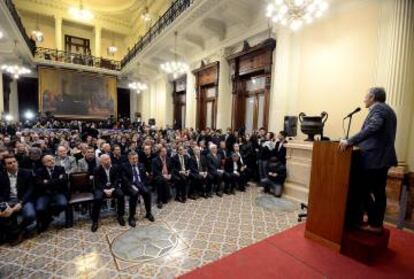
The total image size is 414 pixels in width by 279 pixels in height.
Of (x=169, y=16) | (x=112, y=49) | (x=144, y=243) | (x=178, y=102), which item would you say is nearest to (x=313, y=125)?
(x=144, y=243)

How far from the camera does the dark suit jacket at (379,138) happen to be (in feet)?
7.78

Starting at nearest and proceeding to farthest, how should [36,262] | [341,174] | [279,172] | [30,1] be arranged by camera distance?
[341,174]
[36,262]
[279,172]
[30,1]

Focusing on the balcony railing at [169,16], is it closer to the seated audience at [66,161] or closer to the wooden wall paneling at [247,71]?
the wooden wall paneling at [247,71]

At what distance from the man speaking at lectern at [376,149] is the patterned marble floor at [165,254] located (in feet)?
5.37

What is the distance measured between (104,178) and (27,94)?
1800 centimetres

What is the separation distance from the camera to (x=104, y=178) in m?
4.22

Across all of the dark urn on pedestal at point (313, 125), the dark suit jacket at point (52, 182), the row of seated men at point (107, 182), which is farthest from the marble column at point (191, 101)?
the dark suit jacket at point (52, 182)

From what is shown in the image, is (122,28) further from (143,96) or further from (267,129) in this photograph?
(267,129)

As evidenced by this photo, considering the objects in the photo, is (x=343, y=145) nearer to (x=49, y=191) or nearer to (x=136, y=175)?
(x=136, y=175)

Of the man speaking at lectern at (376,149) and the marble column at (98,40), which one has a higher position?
the marble column at (98,40)

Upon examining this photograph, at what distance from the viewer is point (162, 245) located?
3.30 meters

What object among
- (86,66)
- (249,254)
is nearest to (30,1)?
(86,66)

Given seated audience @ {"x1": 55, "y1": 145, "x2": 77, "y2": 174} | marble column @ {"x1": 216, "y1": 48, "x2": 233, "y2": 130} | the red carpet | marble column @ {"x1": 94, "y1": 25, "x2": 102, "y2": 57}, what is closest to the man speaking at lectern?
the red carpet

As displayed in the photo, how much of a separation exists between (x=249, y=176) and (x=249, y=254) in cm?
462
